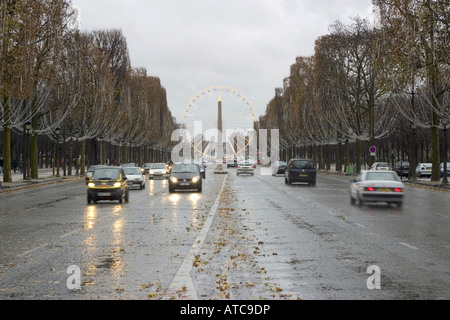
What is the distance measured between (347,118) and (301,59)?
2667 cm

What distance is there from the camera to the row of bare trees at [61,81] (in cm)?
4412

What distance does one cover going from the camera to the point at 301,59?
99.1 m

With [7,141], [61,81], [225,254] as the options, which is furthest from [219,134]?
[225,254]

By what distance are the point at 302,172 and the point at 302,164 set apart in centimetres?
89

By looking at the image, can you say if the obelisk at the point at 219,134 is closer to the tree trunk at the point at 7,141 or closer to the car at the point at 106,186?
the tree trunk at the point at 7,141

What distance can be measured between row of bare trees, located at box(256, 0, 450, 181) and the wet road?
58.2 feet

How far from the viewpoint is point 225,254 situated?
42.9 ft

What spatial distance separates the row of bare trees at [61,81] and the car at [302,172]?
18.6 metres

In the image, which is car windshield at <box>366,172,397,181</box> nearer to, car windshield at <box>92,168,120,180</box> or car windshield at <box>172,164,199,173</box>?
car windshield at <box>92,168,120,180</box>

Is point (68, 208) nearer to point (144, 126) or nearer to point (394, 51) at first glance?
point (394, 51)

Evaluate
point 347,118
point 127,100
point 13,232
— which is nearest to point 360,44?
point 347,118

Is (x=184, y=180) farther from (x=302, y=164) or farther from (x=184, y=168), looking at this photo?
(x=302, y=164)

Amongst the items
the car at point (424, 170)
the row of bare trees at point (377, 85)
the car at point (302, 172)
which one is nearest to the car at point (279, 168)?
the row of bare trees at point (377, 85)

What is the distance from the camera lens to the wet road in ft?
30.7
